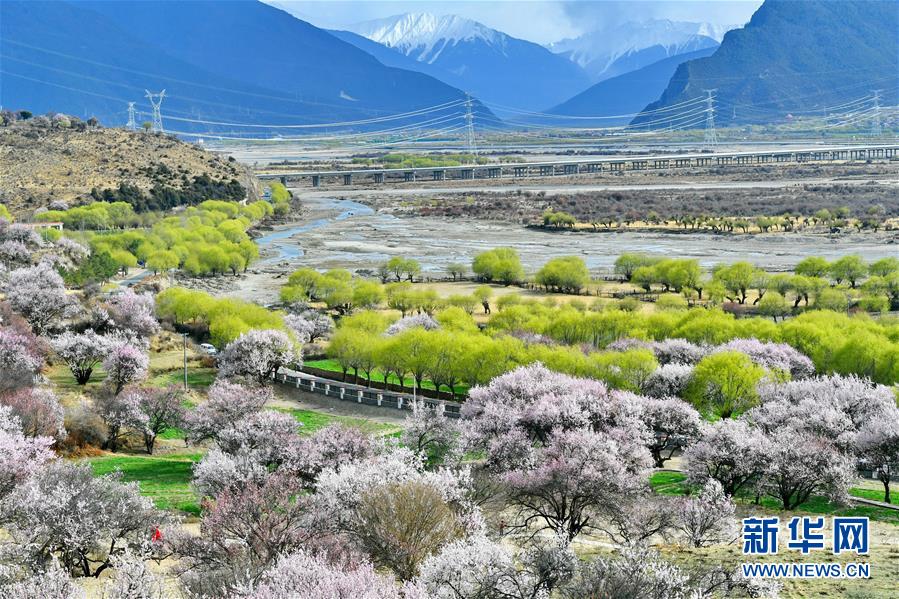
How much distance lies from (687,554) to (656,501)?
334 cm

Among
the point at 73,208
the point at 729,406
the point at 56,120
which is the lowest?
the point at 729,406

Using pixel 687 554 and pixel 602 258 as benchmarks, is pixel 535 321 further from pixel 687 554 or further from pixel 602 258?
pixel 602 258

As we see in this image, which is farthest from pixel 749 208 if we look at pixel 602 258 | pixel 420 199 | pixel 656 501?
pixel 656 501

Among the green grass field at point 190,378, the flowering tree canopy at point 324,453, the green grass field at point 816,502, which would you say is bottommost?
the green grass field at point 816,502

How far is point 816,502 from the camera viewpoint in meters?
26.7

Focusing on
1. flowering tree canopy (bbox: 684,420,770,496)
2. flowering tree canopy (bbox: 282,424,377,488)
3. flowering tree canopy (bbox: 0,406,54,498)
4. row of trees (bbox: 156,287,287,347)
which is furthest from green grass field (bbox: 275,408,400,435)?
flowering tree canopy (bbox: 684,420,770,496)

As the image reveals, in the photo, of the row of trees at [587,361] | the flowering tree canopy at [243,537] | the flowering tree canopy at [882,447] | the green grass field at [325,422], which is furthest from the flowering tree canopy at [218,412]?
the flowering tree canopy at [882,447]

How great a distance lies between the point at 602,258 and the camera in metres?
84.1

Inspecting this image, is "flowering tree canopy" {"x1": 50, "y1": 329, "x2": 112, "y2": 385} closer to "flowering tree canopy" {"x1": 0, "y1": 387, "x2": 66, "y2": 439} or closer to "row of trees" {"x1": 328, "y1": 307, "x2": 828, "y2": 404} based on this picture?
"flowering tree canopy" {"x1": 0, "y1": 387, "x2": 66, "y2": 439}

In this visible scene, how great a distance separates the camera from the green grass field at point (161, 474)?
2675cm

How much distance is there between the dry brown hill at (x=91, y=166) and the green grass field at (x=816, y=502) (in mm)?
79477

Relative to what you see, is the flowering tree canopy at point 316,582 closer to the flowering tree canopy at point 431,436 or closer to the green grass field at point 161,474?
the green grass field at point 161,474

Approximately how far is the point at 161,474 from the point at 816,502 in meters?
18.5

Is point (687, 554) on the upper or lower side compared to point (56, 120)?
lower
